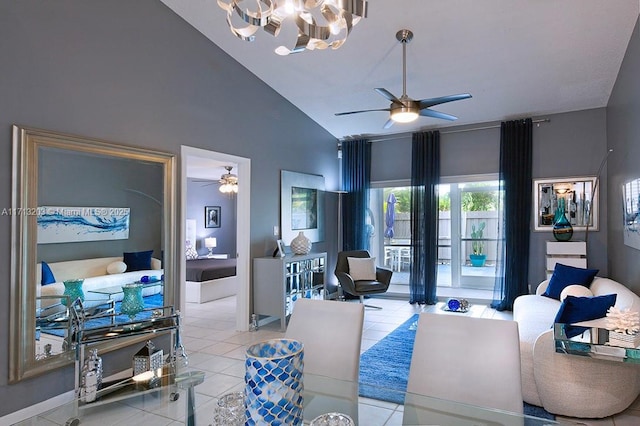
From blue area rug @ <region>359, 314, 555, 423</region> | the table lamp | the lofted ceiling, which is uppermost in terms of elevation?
the lofted ceiling

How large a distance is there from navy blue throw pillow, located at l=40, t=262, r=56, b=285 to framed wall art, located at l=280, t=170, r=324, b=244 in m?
2.99

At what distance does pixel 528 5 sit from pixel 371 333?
374cm

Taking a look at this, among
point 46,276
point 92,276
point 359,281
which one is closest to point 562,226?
point 359,281

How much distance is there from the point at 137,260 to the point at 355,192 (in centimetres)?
421

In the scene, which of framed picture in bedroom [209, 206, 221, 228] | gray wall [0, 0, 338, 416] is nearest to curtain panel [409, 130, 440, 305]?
gray wall [0, 0, 338, 416]

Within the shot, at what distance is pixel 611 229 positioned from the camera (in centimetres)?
488

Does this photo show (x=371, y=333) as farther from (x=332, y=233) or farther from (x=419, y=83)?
(x=419, y=83)

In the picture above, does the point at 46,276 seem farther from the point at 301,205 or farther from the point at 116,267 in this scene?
the point at 301,205

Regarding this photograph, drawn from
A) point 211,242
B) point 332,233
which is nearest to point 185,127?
point 332,233

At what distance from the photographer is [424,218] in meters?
6.32

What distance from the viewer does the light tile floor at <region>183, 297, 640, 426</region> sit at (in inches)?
73.7

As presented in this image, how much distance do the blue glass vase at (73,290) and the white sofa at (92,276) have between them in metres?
0.03

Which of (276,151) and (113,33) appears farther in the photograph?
(276,151)

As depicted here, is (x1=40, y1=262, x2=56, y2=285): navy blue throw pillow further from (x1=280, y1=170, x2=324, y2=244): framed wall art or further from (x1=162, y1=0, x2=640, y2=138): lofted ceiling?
(x1=280, y1=170, x2=324, y2=244): framed wall art
